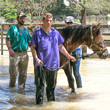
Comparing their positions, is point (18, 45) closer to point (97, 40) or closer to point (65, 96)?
point (65, 96)

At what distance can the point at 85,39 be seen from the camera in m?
5.63

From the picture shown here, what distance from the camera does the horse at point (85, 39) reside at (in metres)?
5.50

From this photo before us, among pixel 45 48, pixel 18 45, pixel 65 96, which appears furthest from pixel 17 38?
pixel 65 96

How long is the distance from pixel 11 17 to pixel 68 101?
35.1 metres

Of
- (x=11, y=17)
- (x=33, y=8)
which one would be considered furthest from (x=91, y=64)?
(x=11, y=17)

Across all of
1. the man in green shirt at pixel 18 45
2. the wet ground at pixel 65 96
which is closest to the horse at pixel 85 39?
the wet ground at pixel 65 96

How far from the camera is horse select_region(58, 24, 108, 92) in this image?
5.50m

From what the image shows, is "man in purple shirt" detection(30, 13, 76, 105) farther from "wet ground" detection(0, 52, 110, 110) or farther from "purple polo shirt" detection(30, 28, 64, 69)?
"wet ground" detection(0, 52, 110, 110)

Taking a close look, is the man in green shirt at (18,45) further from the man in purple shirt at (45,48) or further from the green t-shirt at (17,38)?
the man in purple shirt at (45,48)

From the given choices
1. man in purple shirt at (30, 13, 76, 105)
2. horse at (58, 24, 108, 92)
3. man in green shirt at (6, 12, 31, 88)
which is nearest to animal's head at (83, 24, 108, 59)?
horse at (58, 24, 108, 92)

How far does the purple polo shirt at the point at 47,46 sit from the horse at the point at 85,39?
3.02 feet

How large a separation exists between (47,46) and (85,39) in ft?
4.04

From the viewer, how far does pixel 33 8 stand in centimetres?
3044

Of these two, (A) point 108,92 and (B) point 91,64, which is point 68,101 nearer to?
(A) point 108,92
